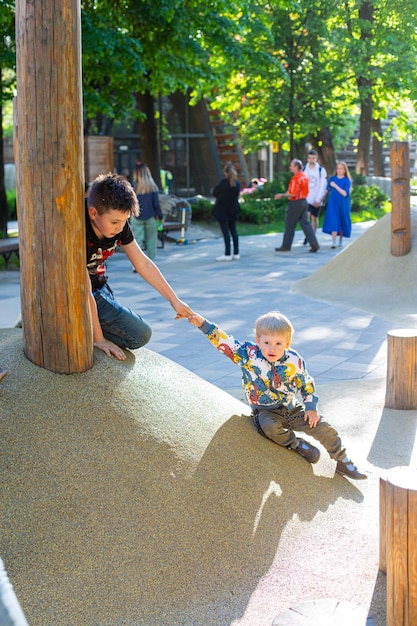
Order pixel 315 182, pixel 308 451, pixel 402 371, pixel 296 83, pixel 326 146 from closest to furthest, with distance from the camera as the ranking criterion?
pixel 308 451, pixel 402 371, pixel 315 182, pixel 296 83, pixel 326 146

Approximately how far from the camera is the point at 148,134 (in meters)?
19.8

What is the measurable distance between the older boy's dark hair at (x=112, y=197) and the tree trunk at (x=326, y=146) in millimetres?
25185

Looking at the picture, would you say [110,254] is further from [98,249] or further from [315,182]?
[315,182]

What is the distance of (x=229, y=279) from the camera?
1287 cm

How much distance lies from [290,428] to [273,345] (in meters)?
0.50

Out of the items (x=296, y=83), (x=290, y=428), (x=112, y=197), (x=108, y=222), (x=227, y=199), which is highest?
(x=296, y=83)

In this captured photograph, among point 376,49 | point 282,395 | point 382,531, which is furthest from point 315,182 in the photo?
point 382,531

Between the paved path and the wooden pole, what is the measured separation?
2476 mm

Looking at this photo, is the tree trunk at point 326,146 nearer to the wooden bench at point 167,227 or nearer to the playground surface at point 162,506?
the wooden bench at point 167,227

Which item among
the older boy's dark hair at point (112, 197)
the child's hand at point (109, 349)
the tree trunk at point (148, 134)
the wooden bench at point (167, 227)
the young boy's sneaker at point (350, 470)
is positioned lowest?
the young boy's sneaker at point (350, 470)

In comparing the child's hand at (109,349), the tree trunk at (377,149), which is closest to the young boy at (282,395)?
the child's hand at (109,349)

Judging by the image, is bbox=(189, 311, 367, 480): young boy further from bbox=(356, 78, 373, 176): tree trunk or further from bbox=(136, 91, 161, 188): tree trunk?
bbox=(356, 78, 373, 176): tree trunk

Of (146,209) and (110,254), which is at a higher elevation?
(146,209)

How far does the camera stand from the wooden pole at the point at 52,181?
12.7ft
